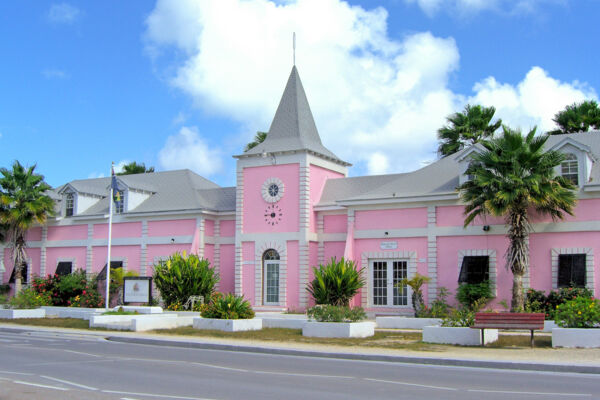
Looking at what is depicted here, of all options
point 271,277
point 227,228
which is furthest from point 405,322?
point 227,228

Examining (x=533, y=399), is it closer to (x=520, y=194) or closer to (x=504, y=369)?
(x=504, y=369)

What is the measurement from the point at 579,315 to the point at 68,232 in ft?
98.0

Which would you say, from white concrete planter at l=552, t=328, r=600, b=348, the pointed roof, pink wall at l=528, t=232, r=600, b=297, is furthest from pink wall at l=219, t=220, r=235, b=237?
white concrete planter at l=552, t=328, r=600, b=348

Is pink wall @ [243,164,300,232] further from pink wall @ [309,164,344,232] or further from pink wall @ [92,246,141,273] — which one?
pink wall @ [92,246,141,273]

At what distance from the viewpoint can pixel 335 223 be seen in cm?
3122

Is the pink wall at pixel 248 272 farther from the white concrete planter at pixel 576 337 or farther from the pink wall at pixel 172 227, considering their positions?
the white concrete planter at pixel 576 337

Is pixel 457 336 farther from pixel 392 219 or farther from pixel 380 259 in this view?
pixel 392 219

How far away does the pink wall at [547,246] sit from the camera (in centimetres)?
2478

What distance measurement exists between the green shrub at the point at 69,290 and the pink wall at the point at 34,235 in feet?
16.9

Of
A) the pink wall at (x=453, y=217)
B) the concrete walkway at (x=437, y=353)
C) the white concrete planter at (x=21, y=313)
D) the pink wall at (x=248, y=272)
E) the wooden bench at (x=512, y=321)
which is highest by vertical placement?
the pink wall at (x=453, y=217)

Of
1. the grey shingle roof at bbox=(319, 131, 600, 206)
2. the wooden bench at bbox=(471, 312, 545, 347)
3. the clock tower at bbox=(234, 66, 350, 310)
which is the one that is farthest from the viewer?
the clock tower at bbox=(234, 66, 350, 310)

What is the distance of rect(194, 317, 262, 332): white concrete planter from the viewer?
22.2 meters

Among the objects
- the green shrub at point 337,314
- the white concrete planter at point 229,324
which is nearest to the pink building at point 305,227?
the green shrub at point 337,314

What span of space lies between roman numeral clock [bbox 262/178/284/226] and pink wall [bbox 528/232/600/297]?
38.3 ft
